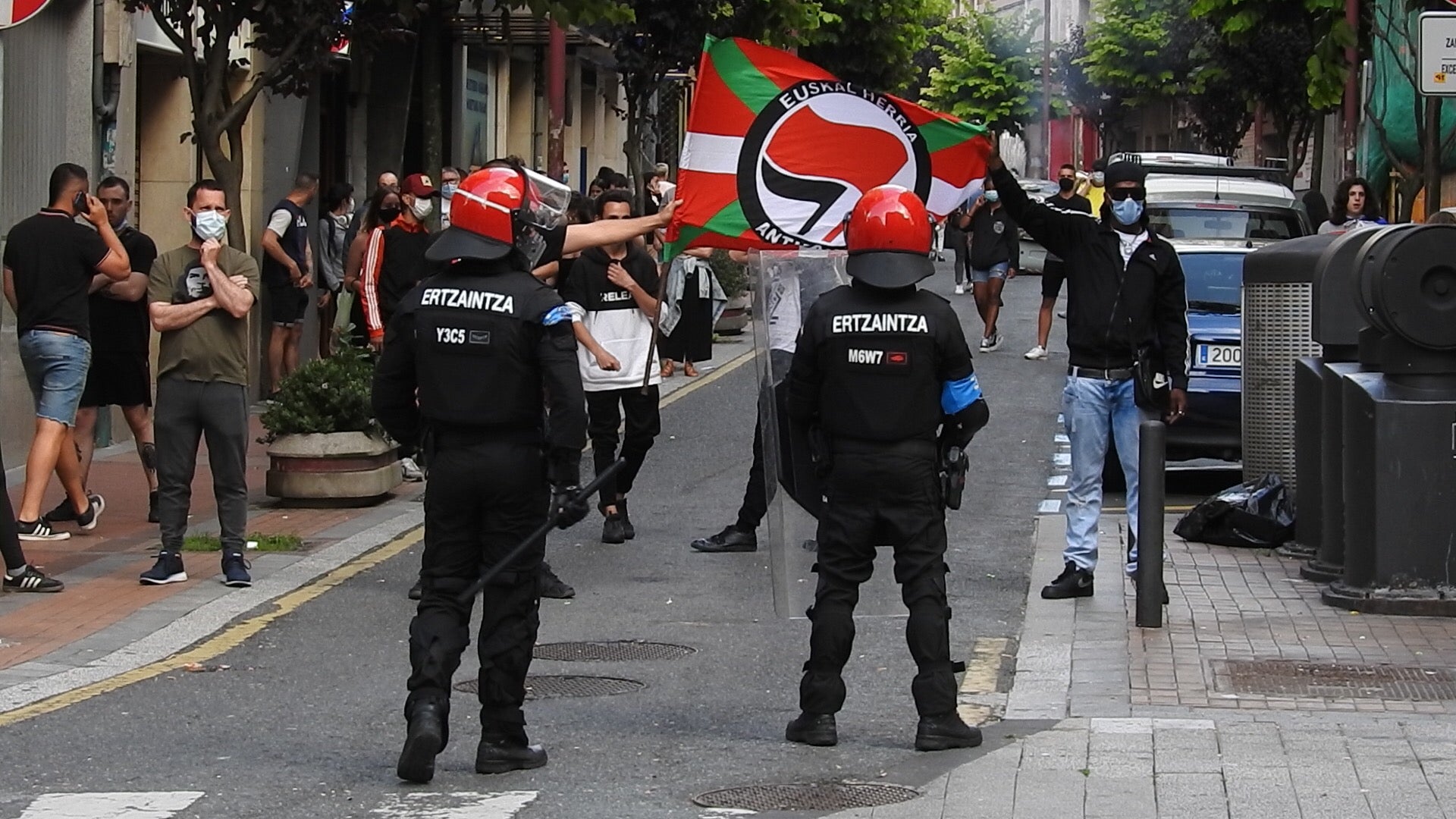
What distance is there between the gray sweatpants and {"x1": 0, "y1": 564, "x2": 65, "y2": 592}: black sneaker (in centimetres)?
→ 55

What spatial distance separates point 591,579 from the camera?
1084cm

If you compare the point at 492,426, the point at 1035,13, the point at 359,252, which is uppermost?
the point at 1035,13

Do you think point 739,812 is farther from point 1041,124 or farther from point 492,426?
point 1041,124

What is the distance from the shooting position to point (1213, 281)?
15.0m

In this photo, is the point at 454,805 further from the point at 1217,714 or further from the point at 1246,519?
the point at 1246,519


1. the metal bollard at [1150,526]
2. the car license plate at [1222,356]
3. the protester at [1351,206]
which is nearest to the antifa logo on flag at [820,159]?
the metal bollard at [1150,526]

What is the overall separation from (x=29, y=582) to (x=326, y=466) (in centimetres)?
294

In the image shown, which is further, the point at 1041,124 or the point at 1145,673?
the point at 1041,124

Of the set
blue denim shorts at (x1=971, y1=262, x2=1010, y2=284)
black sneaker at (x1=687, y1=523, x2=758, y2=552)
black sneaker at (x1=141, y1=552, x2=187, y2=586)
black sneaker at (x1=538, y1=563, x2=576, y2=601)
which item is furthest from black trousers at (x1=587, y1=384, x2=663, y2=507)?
blue denim shorts at (x1=971, y1=262, x2=1010, y2=284)

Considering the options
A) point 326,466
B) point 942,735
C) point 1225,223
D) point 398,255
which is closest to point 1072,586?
point 942,735

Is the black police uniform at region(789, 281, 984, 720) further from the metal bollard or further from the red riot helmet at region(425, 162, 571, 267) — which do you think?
the metal bollard

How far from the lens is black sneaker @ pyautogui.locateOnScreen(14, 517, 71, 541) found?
1144cm

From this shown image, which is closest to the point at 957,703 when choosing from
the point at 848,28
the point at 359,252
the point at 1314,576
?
the point at 1314,576

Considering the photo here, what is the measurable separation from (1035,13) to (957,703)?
2948 inches
